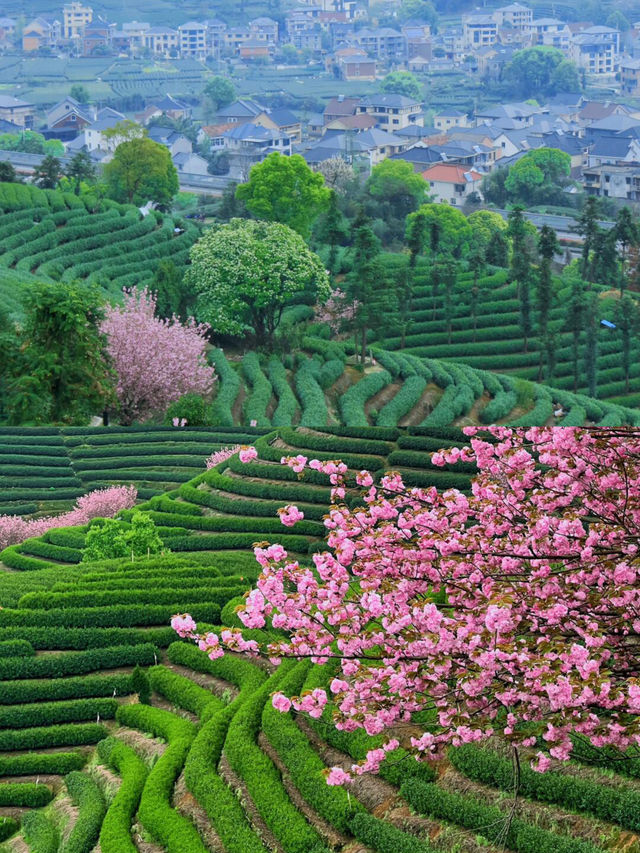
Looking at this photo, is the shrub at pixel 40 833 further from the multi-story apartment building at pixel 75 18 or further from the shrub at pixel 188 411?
the multi-story apartment building at pixel 75 18

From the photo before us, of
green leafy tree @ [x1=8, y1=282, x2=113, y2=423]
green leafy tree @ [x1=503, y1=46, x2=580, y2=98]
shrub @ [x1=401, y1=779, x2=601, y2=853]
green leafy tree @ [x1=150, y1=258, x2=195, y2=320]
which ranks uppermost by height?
green leafy tree @ [x1=503, y1=46, x2=580, y2=98]

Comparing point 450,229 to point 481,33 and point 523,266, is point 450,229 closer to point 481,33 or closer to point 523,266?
point 481,33

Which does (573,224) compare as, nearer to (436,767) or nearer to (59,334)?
(59,334)

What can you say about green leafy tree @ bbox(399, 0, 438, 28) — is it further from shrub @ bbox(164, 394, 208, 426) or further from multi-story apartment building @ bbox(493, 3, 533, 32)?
shrub @ bbox(164, 394, 208, 426)

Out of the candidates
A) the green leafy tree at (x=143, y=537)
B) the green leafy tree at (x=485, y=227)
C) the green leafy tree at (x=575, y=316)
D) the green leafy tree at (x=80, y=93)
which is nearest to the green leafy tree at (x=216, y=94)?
the green leafy tree at (x=80, y=93)

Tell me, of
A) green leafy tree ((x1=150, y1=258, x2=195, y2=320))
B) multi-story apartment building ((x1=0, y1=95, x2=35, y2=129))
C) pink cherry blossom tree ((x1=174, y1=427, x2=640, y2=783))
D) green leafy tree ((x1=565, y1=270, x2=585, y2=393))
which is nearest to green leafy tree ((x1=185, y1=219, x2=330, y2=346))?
green leafy tree ((x1=150, y1=258, x2=195, y2=320))

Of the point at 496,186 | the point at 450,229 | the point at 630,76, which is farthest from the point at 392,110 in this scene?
the point at 496,186
